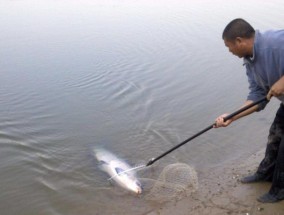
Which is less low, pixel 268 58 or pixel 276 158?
pixel 268 58

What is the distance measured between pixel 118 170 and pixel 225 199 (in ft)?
5.78

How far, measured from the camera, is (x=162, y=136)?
23.4 feet

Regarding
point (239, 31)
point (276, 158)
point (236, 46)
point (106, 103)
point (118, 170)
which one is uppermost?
point (106, 103)

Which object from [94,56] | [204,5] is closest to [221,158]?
[94,56]

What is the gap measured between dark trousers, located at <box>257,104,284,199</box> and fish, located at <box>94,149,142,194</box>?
1.73 metres

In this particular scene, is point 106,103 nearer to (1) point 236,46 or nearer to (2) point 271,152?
(2) point 271,152

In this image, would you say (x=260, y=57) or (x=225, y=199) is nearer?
(x=260, y=57)

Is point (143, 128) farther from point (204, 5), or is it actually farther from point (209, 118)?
point (204, 5)

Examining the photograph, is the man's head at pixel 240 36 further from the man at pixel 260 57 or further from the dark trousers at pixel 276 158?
the dark trousers at pixel 276 158

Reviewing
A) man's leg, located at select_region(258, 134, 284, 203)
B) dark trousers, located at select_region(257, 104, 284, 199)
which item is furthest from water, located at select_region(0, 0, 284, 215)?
man's leg, located at select_region(258, 134, 284, 203)

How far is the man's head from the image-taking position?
12.6 ft

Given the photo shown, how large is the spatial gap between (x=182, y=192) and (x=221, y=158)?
133 centimetres

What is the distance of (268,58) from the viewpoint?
3.85 meters

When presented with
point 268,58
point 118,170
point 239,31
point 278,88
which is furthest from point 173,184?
point 239,31
